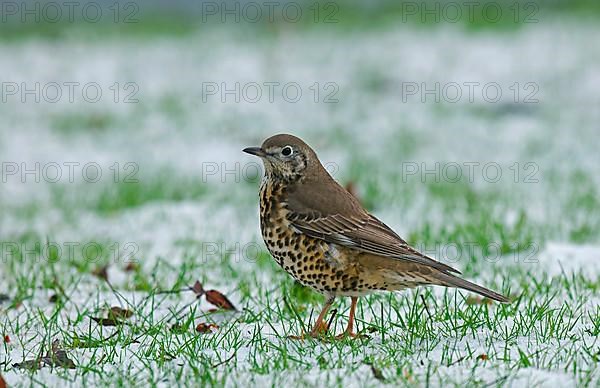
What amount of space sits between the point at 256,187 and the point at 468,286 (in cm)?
582

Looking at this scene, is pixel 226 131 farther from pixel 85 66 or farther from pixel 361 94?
pixel 85 66

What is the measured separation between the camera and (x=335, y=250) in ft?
15.9

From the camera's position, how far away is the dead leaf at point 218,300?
543 cm

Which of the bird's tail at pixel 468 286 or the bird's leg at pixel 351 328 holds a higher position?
the bird's tail at pixel 468 286

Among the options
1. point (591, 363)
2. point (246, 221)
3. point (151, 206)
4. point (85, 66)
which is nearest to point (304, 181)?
point (591, 363)

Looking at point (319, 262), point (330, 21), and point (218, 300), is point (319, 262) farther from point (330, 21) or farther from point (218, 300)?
point (330, 21)

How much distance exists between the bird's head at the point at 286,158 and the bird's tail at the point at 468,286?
100 centimetres

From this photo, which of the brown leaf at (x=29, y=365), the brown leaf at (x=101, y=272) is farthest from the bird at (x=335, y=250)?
the brown leaf at (x=101, y=272)

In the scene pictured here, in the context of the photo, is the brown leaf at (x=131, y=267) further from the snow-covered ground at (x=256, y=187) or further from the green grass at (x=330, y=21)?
the green grass at (x=330, y=21)

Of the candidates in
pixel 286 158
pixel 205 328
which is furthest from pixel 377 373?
pixel 286 158

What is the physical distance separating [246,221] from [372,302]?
3172 millimetres

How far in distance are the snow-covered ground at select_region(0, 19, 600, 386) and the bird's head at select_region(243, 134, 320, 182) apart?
0.72 m

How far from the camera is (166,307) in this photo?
5.57 meters

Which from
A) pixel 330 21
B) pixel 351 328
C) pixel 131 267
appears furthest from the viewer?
pixel 330 21
